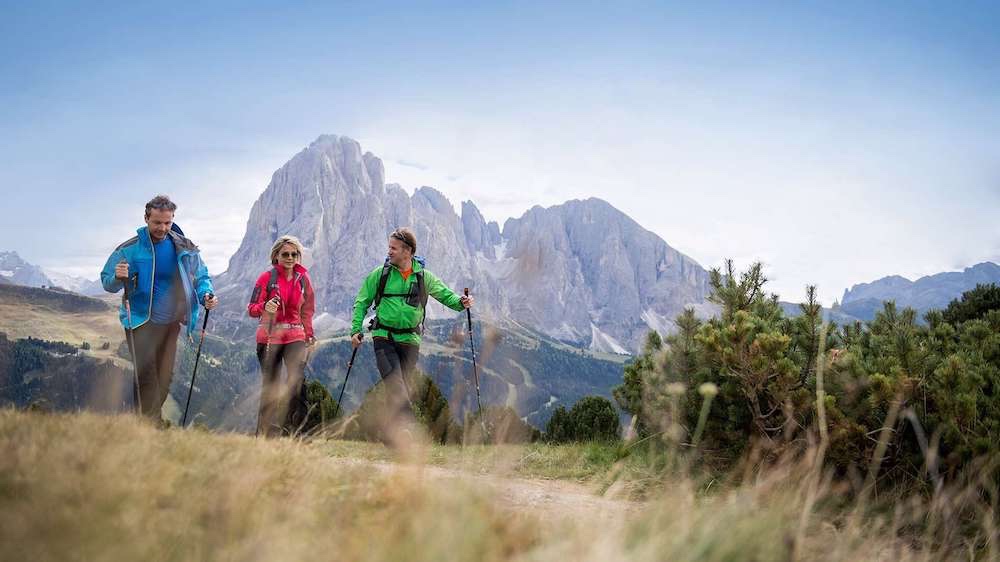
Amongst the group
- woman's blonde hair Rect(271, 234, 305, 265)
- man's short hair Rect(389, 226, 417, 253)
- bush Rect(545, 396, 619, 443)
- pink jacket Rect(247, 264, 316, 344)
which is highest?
man's short hair Rect(389, 226, 417, 253)

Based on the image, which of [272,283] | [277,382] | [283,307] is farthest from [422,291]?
[277,382]

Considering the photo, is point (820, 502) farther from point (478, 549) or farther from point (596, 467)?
point (478, 549)

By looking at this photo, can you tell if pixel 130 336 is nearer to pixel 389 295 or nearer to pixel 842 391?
pixel 389 295

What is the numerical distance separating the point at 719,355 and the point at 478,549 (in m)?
5.01

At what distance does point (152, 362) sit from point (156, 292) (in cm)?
89

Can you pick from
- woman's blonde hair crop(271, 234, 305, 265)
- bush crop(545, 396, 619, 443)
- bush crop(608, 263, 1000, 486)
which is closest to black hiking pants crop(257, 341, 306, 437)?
woman's blonde hair crop(271, 234, 305, 265)

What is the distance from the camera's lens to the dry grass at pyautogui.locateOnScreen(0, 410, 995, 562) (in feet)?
6.97

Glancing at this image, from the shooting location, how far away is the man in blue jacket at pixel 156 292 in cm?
757

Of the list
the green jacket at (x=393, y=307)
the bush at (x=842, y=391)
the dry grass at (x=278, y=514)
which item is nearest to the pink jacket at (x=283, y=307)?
the green jacket at (x=393, y=307)

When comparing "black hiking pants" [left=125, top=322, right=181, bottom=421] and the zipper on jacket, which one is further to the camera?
the zipper on jacket

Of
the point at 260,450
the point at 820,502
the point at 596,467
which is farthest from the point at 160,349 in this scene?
the point at 820,502

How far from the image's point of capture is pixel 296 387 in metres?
8.45

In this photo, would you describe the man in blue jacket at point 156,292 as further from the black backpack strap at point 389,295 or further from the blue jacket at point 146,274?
the black backpack strap at point 389,295

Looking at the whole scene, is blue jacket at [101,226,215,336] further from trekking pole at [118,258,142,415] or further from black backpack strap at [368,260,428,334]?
black backpack strap at [368,260,428,334]
